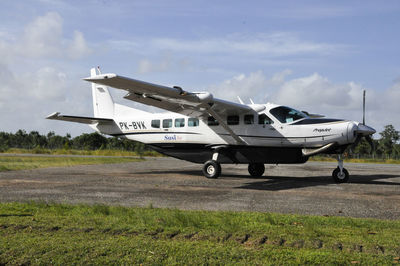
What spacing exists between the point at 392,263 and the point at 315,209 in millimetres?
4185

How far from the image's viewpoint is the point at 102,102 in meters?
21.2

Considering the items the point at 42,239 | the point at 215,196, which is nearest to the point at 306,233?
the point at 42,239

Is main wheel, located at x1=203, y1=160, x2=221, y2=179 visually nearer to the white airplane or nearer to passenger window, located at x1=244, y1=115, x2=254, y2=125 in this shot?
the white airplane

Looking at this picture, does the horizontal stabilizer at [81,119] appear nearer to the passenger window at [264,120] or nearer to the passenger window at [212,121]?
the passenger window at [212,121]

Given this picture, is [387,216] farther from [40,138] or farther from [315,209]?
[40,138]

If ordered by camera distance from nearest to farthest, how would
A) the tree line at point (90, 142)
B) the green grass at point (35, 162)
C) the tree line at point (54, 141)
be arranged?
1. the green grass at point (35, 162)
2. the tree line at point (90, 142)
3. the tree line at point (54, 141)

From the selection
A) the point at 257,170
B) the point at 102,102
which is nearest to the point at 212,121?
the point at 257,170

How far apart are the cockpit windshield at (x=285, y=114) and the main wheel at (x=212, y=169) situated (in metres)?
3.12

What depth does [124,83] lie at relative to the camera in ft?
41.1

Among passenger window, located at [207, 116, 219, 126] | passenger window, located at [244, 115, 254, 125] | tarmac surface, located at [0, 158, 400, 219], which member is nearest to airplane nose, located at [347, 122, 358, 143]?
tarmac surface, located at [0, 158, 400, 219]

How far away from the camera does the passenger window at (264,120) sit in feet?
50.2

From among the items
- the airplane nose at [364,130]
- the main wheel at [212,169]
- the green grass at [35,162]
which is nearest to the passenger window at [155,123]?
the main wheel at [212,169]

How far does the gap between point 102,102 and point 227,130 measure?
881 cm

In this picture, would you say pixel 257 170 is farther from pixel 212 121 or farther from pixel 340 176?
pixel 340 176
